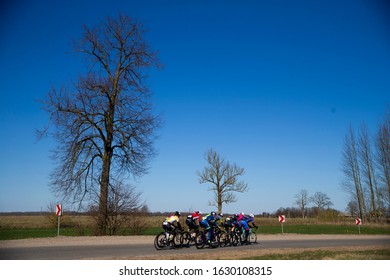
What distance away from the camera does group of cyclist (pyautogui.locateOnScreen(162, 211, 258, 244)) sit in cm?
1512

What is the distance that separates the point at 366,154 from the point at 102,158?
133ft

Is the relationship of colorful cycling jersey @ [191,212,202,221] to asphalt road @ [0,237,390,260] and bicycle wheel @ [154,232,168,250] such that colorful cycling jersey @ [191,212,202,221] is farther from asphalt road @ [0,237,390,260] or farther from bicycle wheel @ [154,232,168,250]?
bicycle wheel @ [154,232,168,250]

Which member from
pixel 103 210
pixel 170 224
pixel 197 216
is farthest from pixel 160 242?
pixel 103 210

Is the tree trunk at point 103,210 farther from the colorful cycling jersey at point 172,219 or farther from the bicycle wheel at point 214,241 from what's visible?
the bicycle wheel at point 214,241

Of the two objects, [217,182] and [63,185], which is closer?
[63,185]

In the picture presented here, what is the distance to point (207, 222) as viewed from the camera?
16078 mm

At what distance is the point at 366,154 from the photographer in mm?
49531

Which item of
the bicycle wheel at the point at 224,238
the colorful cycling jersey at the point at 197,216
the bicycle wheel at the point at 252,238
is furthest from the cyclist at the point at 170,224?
the bicycle wheel at the point at 252,238

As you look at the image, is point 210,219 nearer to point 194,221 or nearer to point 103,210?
point 194,221

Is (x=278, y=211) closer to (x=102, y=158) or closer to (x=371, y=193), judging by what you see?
(x=371, y=193)

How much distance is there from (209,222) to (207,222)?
0.58 feet

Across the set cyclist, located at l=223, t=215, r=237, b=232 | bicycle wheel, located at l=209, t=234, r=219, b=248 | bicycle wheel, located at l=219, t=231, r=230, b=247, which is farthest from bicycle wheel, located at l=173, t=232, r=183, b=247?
cyclist, located at l=223, t=215, r=237, b=232
